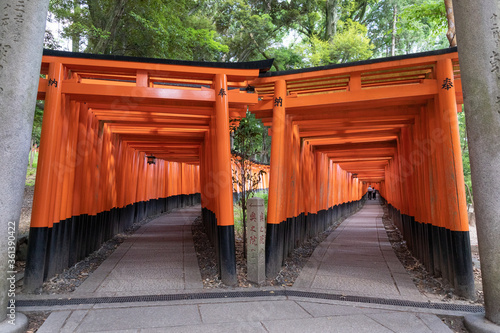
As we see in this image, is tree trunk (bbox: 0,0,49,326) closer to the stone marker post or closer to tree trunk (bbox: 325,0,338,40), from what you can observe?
the stone marker post

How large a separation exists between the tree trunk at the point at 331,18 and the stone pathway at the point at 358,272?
1284 cm

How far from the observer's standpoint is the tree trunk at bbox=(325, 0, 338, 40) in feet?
58.2

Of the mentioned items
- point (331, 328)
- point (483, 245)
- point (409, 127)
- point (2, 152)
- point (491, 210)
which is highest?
point (409, 127)

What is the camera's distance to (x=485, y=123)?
3.41 meters

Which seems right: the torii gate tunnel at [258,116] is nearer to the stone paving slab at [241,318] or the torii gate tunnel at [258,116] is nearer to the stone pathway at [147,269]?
the stone pathway at [147,269]

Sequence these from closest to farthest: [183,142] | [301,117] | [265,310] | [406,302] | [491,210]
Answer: [491,210] < [265,310] < [406,302] < [301,117] < [183,142]

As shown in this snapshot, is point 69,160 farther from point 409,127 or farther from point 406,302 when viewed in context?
point 409,127

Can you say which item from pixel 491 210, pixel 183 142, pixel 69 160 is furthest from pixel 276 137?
pixel 183 142

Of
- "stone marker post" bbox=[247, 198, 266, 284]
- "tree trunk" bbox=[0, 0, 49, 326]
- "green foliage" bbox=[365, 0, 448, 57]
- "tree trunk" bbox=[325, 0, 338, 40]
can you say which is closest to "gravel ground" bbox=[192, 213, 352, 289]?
"stone marker post" bbox=[247, 198, 266, 284]

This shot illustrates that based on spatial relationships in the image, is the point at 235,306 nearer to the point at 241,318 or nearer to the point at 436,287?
the point at 241,318

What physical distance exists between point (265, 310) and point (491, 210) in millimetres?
2709

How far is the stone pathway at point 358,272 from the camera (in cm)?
490

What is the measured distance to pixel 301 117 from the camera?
21.1ft

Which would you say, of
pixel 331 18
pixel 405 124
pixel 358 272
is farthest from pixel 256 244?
pixel 331 18
